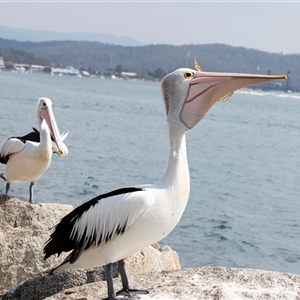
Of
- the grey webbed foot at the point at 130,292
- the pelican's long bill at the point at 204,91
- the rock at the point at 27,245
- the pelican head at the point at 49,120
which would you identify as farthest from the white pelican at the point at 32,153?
the pelican's long bill at the point at 204,91

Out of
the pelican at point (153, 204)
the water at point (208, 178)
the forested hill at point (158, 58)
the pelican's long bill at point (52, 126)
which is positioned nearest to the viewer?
the pelican at point (153, 204)

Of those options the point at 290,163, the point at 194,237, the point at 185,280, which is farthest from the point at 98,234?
the point at 290,163

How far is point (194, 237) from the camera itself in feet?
36.1

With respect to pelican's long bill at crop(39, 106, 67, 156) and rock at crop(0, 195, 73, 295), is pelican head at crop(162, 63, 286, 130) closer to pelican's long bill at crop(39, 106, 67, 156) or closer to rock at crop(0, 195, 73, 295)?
rock at crop(0, 195, 73, 295)

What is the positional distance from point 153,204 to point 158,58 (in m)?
121

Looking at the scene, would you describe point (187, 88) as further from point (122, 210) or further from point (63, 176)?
point (63, 176)

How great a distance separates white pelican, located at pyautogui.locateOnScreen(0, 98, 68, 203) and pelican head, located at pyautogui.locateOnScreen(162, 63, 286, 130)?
3.53 metres

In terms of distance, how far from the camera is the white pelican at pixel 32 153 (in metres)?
7.14

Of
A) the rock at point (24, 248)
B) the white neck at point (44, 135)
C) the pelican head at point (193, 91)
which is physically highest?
the pelican head at point (193, 91)

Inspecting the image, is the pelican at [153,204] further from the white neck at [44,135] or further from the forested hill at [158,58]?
the forested hill at [158,58]

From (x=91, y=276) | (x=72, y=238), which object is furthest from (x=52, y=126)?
(x=72, y=238)

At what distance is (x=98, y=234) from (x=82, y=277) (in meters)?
0.86

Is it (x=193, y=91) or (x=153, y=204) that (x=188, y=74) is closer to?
(x=193, y=91)

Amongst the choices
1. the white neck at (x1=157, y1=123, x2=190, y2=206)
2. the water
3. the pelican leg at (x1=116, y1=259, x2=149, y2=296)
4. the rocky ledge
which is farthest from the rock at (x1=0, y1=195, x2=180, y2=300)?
the water
